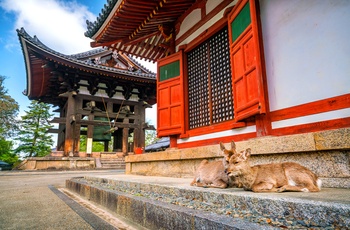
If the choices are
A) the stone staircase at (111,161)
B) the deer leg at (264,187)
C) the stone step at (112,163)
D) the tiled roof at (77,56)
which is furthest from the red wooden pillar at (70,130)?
the deer leg at (264,187)

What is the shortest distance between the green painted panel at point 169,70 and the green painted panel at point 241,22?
7.87 ft

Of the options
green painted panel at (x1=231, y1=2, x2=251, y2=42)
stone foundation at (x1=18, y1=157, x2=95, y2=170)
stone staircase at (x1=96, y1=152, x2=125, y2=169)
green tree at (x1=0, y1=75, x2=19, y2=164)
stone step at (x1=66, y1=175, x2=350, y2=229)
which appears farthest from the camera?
green tree at (x1=0, y1=75, x2=19, y2=164)

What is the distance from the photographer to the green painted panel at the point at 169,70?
23.7 feet

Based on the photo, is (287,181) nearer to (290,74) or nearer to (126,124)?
(290,74)

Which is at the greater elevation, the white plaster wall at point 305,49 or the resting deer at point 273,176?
the white plaster wall at point 305,49

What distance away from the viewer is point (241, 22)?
4805 mm

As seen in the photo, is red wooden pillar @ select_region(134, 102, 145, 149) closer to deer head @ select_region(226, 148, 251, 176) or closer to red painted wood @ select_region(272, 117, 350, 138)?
red painted wood @ select_region(272, 117, 350, 138)

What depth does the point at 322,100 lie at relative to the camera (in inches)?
138

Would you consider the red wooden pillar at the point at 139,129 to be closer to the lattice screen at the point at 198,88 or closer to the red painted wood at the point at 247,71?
the lattice screen at the point at 198,88

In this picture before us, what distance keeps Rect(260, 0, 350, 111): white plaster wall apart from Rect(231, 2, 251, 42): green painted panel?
0.35 metres

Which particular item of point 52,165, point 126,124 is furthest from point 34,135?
point 126,124

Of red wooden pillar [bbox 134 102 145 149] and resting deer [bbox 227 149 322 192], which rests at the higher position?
red wooden pillar [bbox 134 102 145 149]

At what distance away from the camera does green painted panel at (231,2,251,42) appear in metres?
4.55

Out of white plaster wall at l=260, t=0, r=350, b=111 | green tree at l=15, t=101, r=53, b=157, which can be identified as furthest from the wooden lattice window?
green tree at l=15, t=101, r=53, b=157
